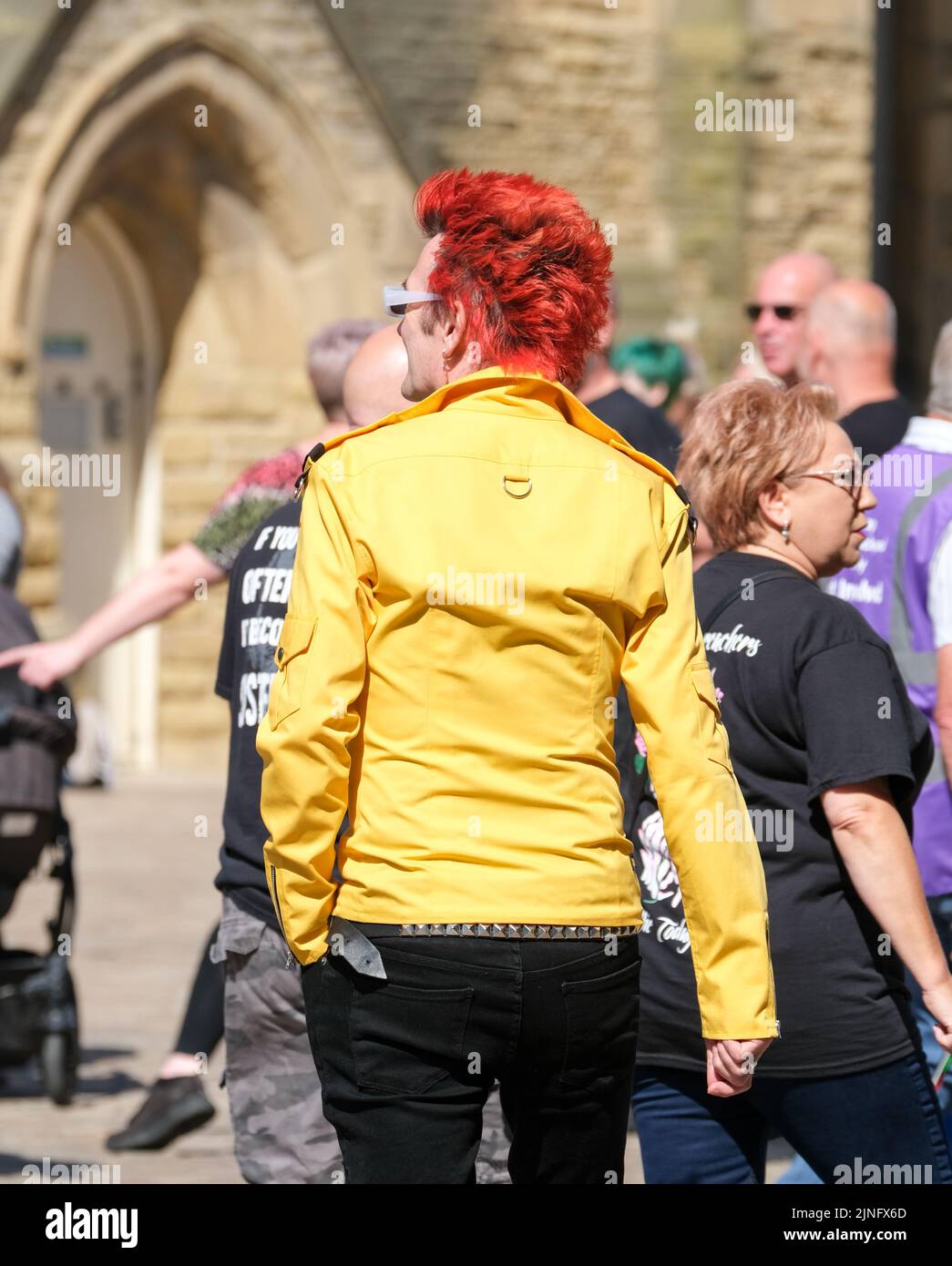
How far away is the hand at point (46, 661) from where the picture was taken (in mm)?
5211

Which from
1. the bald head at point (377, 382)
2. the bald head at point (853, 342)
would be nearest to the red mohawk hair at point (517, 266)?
the bald head at point (377, 382)

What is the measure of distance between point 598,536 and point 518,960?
20.7 inches

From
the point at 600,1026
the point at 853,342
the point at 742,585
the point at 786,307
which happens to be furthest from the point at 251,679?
the point at 786,307

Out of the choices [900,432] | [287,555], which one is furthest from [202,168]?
[287,555]

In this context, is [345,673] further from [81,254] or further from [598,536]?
[81,254]

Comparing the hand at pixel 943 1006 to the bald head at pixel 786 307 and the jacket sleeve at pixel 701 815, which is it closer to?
the jacket sleeve at pixel 701 815

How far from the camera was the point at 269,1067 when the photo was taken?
154 inches

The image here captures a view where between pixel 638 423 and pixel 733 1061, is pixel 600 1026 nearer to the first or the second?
pixel 733 1061

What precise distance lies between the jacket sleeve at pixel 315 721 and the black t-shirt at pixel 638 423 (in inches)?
109

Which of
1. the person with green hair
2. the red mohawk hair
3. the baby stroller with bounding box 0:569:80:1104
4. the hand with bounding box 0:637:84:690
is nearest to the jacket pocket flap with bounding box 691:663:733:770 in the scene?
the red mohawk hair

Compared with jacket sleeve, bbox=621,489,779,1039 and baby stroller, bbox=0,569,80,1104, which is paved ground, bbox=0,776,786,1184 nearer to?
baby stroller, bbox=0,569,80,1104

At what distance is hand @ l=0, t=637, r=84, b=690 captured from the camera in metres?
5.21

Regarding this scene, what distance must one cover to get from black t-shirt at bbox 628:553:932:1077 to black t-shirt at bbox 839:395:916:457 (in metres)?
1.87

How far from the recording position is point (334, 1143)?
3857mm
